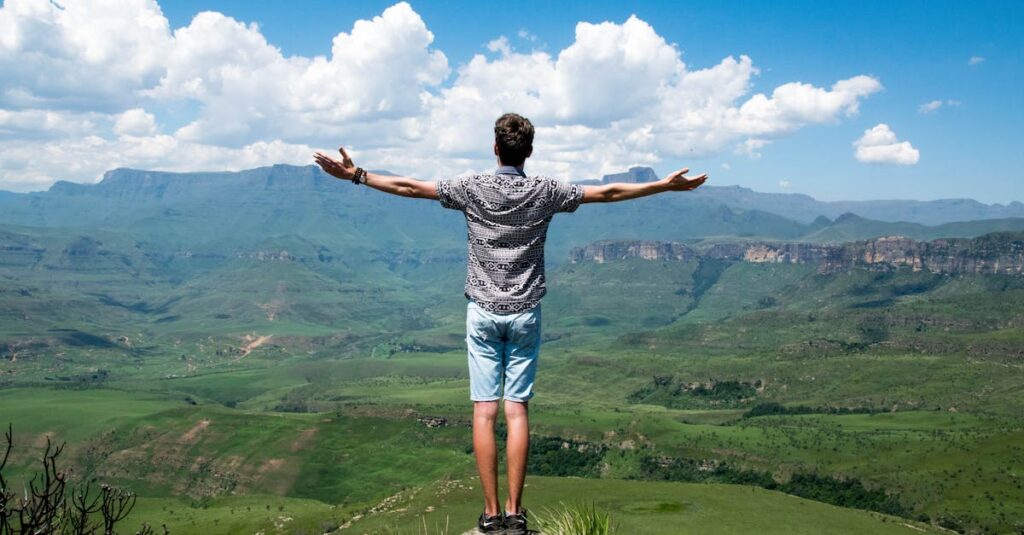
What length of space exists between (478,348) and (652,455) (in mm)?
122970

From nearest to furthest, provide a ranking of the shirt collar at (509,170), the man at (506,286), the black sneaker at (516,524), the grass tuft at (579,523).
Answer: the grass tuft at (579,523) → the black sneaker at (516,524) → the man at (506,286) → the shirt collar at (509,170)

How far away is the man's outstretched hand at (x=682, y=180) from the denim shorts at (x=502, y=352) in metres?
2.48

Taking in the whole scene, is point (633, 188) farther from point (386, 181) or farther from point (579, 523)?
point (579, 523)

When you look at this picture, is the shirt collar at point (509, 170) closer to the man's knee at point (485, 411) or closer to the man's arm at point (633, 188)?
the man's arm at point (633, 188)

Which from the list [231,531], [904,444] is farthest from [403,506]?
[904,444]

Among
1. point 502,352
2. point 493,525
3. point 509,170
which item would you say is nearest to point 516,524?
point 493,525

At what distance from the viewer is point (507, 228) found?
32.1ft

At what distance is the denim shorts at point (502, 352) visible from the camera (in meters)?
9.70

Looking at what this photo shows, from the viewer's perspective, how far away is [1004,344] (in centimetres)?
17712

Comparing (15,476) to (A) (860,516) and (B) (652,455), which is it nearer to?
(B) (652,455)

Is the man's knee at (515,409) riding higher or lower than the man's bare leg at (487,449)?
higher

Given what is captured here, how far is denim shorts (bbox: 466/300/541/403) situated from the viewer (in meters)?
9.70

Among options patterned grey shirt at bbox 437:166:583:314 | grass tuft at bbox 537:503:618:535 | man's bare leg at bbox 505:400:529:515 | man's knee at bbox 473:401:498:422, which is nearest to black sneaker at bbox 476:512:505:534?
man's bare leg at bbox 505:400:529:515

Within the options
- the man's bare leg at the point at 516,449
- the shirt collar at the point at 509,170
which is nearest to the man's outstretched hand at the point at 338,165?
the shirt collar at the point at 509,170
